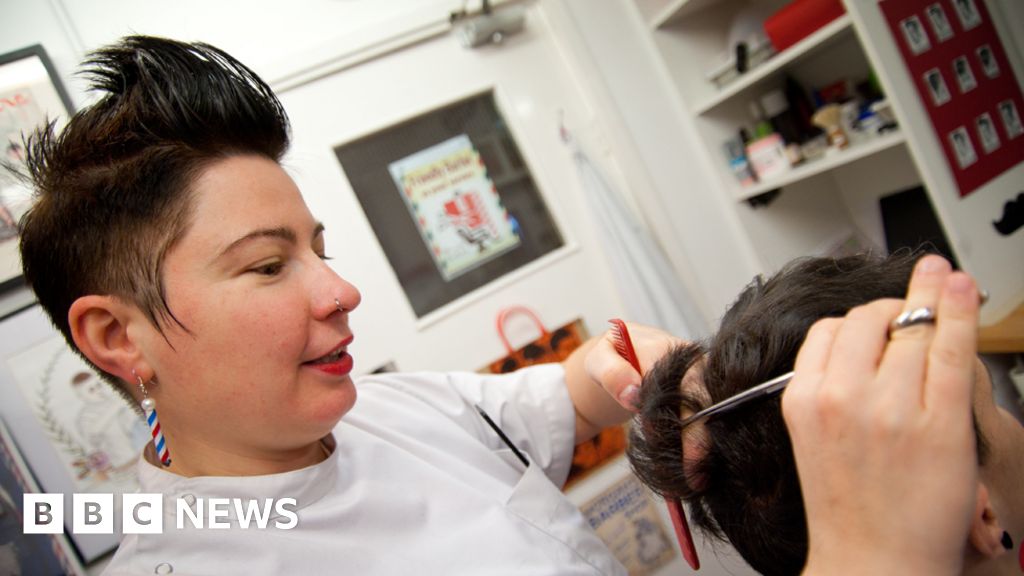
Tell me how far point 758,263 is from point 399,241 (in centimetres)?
107

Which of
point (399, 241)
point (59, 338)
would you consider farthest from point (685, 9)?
point (59, 338)

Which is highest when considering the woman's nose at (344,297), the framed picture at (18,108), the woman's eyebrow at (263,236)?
the framed picture at (18,108)

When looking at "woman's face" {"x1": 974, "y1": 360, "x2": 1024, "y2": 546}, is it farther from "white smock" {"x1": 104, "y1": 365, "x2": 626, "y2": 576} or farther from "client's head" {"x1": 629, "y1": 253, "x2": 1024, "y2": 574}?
"white smock" {"x1": 104, "y1": 365, "x2": 626, "y2": 576}

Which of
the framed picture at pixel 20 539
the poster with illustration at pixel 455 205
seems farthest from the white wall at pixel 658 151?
the framed picture at pixel 20 539

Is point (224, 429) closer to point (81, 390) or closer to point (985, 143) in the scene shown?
point (81, 390)

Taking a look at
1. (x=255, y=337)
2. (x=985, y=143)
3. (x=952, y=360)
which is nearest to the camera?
(x=952, y=360)

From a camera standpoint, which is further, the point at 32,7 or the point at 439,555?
the point at 32,7

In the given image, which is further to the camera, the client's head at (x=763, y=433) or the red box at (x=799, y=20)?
the red box at (x=799, y=20)

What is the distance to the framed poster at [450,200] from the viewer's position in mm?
1549

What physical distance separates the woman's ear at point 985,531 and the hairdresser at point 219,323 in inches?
15.0

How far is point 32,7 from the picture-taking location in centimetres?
130

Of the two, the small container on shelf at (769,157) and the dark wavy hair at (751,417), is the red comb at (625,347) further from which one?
the small container on shelf at (769,157)

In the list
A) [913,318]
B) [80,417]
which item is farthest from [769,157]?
[80,417]

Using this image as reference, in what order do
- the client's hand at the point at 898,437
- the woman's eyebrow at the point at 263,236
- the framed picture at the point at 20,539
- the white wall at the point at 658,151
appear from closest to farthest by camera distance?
the client's hand at the point at 898,437
the woman's eyebrow at the point at 263,236
the framed picture at the point at 20,539
the white wall at the point at 658,151
